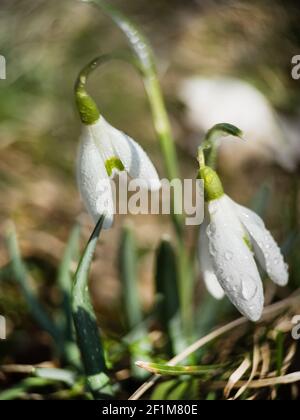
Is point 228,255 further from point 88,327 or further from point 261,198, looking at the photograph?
point 261,198

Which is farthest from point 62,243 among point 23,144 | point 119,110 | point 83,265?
point 83,265

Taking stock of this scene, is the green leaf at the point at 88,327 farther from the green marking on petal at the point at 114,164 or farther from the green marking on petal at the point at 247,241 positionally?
the green marking on petal at the point at 247,241

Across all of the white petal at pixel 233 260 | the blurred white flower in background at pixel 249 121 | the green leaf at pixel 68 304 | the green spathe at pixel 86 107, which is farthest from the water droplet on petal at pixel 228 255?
the blurred white flower in background at pixel 249 121

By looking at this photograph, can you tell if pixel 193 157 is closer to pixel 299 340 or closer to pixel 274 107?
pixel 274 107

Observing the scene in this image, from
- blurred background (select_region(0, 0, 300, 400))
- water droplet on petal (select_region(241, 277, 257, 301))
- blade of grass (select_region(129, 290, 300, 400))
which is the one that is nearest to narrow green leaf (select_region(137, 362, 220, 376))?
blade of grass (select_region(129, 290, 300, 400))

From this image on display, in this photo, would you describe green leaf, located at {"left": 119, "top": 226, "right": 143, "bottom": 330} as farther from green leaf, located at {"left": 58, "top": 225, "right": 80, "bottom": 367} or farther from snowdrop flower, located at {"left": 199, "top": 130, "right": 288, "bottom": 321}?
snowdrop flower, located at {"left": 199, "top": 130, "right": 288, "bottom": 321}

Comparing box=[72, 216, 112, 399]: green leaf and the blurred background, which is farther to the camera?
the blurred background

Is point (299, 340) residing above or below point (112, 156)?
below
